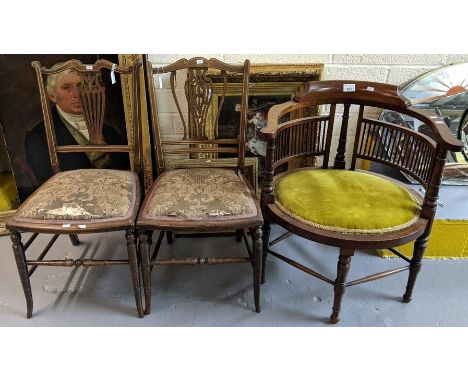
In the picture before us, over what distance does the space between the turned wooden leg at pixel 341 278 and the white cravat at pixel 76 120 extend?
143 centimetres

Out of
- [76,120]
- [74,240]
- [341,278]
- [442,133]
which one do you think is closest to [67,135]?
[76,120]

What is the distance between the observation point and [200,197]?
5.36 feet

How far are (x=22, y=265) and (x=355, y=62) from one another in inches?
69.6

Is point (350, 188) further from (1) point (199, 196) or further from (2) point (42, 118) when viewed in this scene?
(2) point (42, 118)

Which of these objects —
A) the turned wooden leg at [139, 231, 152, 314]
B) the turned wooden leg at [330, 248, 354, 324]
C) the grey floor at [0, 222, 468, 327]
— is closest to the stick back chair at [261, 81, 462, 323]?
the turned wooden leg at [330, 248, 354, 324]

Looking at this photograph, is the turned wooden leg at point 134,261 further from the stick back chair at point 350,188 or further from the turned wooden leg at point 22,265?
the stick back chair at point 350,188

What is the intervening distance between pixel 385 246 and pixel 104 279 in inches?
51.0

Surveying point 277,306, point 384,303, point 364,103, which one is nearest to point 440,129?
point 364,103

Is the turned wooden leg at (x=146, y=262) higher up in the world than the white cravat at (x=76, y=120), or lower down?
lower down

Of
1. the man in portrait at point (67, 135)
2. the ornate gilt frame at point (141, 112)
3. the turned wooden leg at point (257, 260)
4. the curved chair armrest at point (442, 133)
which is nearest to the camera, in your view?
the curved chair armrest at point (442, 133)

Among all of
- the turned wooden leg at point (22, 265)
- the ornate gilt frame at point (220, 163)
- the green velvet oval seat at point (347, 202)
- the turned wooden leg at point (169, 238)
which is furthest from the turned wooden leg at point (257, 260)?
the turned wooden leg at point (22, 265)

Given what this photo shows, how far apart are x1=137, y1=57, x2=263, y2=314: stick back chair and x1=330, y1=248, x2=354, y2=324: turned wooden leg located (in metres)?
0.31

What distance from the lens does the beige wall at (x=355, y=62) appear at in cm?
196

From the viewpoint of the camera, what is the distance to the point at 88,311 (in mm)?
1766
